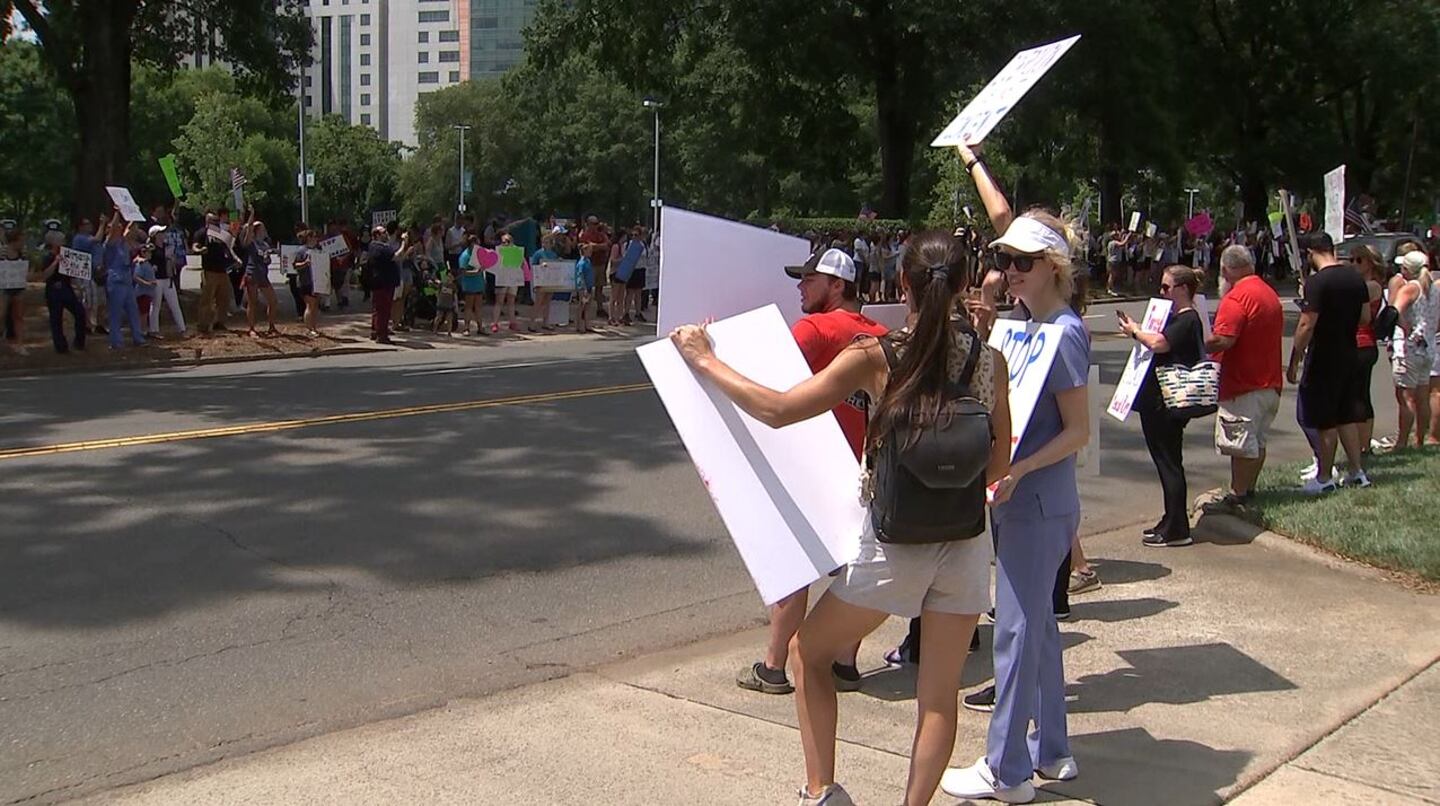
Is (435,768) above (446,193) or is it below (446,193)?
below

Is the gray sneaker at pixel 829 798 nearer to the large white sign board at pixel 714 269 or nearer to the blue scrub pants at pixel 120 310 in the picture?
the large white sign board at pixel 714 269

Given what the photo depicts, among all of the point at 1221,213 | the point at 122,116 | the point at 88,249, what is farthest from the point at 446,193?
the point at 88,249

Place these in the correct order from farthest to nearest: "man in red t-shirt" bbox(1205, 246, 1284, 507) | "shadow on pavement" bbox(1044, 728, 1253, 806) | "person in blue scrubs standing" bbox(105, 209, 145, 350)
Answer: "person in blue scrubs standing" bbox(105, 209, 145, 350), "man in red t-shirt" bbox(1205, 246, 1284, 507), "shadow on pavement" bbox(1044, 728, 1253, 806)

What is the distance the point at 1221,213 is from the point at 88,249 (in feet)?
270

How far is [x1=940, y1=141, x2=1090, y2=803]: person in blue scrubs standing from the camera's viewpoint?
4.27 meters

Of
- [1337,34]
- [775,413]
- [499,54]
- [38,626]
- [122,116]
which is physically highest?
[499,54]

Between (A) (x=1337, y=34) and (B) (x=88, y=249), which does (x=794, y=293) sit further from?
(A) (x=1337, y=34)

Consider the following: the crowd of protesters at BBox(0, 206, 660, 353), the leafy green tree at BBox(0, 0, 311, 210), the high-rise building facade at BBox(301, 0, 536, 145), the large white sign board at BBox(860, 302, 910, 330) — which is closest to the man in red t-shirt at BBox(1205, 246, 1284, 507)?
the large white sign board at BBox(860, 302, 910, 330)

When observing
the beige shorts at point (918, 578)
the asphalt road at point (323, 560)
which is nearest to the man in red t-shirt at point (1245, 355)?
the asphalt road at point (323, 560)

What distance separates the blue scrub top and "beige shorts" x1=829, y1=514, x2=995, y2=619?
52cm

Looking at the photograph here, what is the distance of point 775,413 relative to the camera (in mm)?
3814

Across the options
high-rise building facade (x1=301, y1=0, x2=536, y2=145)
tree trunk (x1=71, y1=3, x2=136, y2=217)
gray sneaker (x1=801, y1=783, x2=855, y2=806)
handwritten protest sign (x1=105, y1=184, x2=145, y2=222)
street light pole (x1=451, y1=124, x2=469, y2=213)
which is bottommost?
Answer: gray sneaker (x1=801, y1=783, x2=855, y2=806)

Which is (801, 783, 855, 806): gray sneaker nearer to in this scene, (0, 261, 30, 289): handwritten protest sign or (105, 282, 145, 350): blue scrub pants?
(105, 282, 145, 350): blue scrub pants

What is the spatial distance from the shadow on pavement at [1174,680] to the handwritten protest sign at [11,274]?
16881 mm
